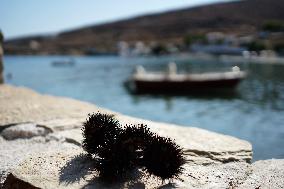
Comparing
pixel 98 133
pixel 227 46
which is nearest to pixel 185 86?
pixel 98 133

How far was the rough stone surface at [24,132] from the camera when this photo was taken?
10148 millimetres

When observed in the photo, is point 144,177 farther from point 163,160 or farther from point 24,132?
point 24,132

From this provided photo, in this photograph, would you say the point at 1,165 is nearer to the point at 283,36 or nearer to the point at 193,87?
the point at 193,87

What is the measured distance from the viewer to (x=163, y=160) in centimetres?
636

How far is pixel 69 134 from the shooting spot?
9812mm


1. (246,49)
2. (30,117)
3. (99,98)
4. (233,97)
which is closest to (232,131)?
(30,117)

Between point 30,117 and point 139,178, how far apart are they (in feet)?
19.8

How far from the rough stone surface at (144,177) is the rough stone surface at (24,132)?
252 cm

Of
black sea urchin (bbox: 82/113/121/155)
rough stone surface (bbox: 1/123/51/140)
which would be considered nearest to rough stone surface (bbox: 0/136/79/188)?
rough stone surface (bbox: 1/123/51/140)

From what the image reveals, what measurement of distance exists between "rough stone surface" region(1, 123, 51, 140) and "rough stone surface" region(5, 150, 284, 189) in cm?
252

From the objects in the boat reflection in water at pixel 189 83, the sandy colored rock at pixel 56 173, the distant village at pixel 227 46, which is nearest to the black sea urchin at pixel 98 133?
the sandy colored rock at pixel 56 173

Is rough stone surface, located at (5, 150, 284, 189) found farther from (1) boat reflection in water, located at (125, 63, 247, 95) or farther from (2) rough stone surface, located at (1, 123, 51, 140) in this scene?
(1) boat reflection in water, located at (125, 63, 247, 95)

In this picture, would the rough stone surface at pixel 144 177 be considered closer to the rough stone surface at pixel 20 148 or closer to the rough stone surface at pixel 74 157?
the rough stone surface at pixel 74 157

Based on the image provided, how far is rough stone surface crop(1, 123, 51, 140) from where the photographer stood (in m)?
10.1
